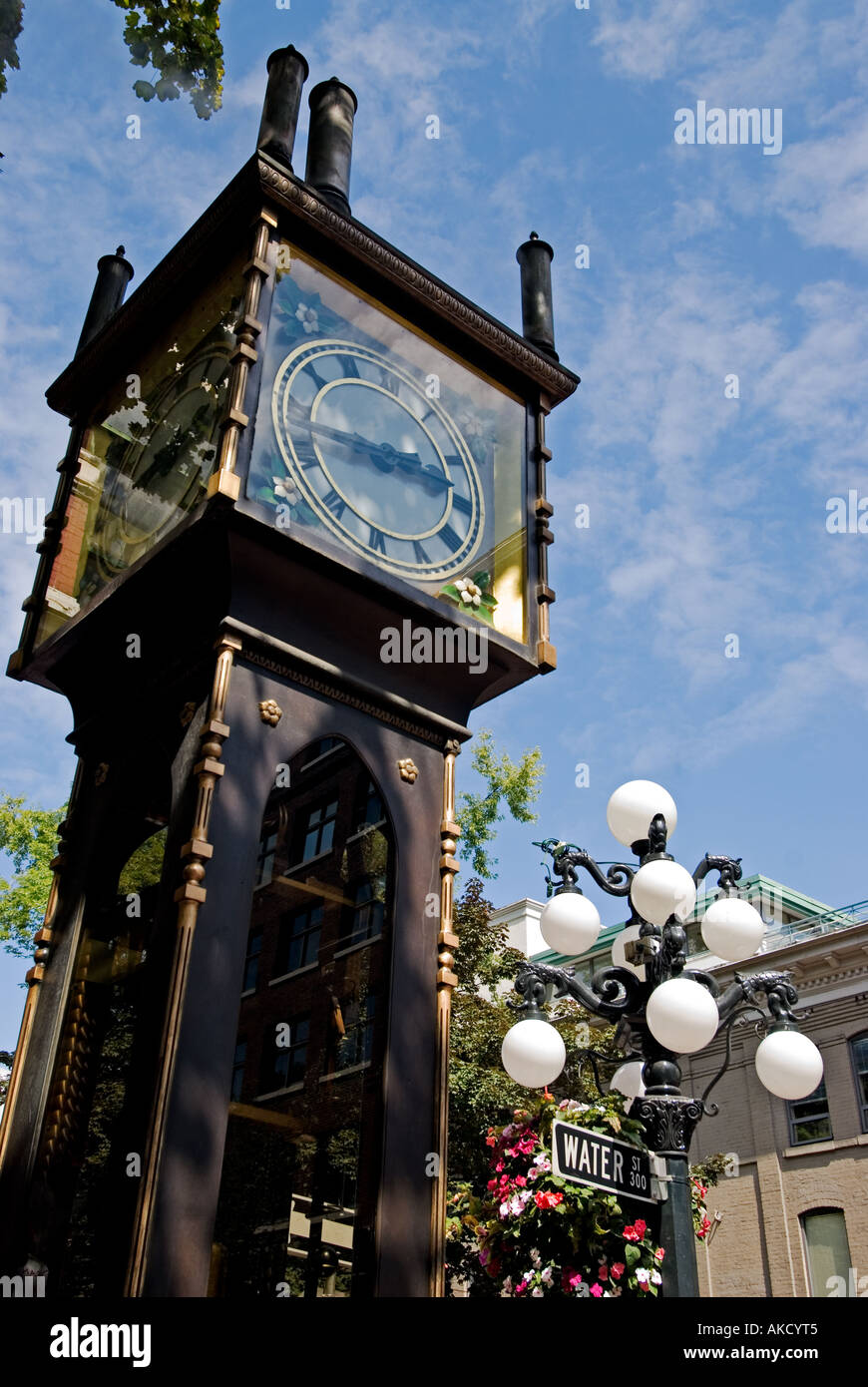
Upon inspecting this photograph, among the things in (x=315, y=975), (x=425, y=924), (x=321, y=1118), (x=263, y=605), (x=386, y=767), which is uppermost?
(x=263, y=605)

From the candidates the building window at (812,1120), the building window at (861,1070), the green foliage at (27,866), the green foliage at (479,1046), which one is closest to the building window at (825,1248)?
the building window at (812,1120)

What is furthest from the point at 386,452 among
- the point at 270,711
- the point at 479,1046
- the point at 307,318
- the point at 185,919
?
the point at 479,1046

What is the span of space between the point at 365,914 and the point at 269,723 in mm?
989

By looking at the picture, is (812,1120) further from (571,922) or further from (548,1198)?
(571,922)

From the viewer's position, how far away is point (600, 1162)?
4.95 m

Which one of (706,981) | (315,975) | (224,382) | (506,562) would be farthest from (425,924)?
(224,382)

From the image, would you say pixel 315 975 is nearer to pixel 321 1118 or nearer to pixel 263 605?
pixel 321 1118

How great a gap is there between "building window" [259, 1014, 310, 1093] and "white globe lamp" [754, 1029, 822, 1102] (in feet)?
7.17

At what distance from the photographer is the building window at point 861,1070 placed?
21.5 metres

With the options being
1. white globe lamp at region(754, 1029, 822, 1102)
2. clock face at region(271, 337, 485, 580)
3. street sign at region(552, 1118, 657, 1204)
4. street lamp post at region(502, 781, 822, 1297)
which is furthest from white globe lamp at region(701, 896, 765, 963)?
clock face at region(271, 337, 485, 580)
